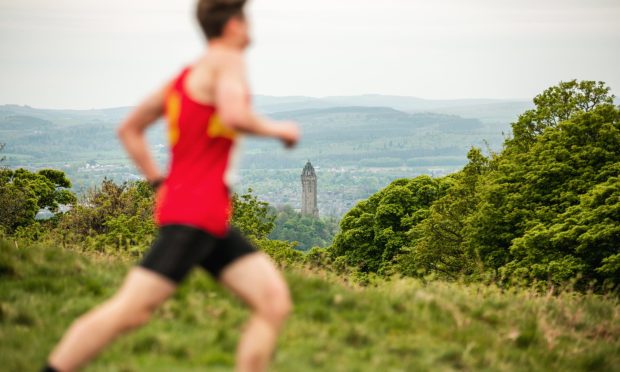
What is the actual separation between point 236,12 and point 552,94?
4761 cm

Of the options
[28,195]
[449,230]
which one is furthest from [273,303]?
[28,195]

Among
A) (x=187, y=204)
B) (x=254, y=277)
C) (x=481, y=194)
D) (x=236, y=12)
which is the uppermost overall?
(x=236, y=12)

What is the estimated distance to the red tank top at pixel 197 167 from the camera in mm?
4465

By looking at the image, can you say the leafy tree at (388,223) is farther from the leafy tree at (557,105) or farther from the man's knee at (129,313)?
the man's knee at (129,313)

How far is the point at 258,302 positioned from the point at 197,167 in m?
0.91

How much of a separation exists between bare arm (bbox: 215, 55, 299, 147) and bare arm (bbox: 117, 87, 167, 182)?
0.51 m

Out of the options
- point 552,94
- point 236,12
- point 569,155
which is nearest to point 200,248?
point 236,12

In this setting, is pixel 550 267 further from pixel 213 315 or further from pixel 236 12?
pixel 236 12

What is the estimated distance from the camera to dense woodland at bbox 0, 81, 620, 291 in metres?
33.2

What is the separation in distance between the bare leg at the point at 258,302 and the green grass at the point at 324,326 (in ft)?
5.71

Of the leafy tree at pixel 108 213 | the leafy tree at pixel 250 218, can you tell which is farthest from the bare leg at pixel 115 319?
the leafy tree at pixel 250 218

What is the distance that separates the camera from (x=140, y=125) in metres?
4.88

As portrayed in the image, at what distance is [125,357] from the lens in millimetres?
6398

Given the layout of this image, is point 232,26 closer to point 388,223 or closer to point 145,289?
point 145,289
